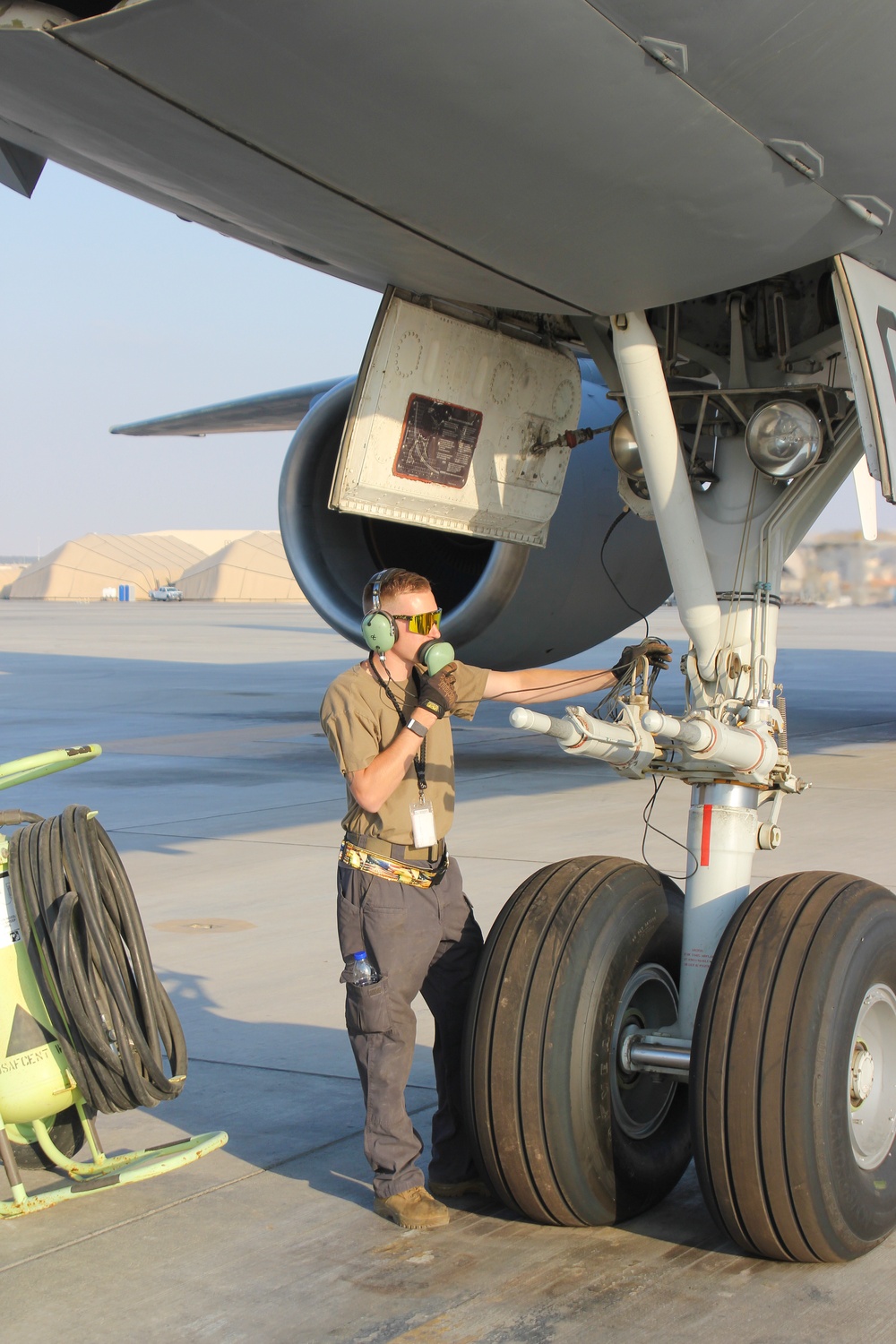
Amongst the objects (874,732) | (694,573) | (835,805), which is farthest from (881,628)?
(694,573)

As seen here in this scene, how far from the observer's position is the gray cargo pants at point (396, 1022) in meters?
3.12

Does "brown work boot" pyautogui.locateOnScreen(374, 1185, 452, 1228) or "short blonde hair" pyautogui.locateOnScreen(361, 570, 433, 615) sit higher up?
"short blonde hair" pyautogui.locateOnScreen(361, 570, 433, 615)

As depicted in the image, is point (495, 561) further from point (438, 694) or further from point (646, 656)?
point (438, 694)

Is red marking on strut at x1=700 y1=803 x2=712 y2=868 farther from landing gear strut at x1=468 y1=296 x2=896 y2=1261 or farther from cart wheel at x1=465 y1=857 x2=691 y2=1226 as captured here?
cart wheel at x1=465 y1=857 x2=691 y2=1226

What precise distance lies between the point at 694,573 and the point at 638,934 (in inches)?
48.7

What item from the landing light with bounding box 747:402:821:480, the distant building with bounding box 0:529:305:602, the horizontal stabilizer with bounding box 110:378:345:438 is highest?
the distant building with bounding box 0:529:305:602

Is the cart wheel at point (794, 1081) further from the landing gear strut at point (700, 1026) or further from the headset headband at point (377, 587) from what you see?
the headset headband at point (377, 587)

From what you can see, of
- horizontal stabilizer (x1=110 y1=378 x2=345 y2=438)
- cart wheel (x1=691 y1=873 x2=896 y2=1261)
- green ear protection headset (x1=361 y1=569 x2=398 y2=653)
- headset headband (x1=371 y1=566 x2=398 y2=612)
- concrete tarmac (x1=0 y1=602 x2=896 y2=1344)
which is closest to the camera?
concrete tarmac (x1=0 y1=602 x2=896 y2=1344)

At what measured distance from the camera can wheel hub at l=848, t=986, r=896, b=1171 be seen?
3068 mm

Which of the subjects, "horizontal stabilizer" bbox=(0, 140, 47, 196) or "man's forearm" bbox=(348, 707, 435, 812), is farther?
"horizontal stabilizer" bbox=(0, 140, 47, 196)

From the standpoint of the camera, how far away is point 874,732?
495 inches

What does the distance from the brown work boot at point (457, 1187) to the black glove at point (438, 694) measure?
42.3 inches

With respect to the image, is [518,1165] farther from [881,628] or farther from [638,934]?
[881,628]

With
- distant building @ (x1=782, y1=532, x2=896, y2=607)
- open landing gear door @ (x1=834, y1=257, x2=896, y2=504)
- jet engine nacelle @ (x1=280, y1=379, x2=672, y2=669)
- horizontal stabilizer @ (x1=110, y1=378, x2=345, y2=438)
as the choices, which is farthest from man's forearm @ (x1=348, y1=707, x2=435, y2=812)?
horizontal stabilizer @ (x1=110, y1=378, x2=345, y2=438)
